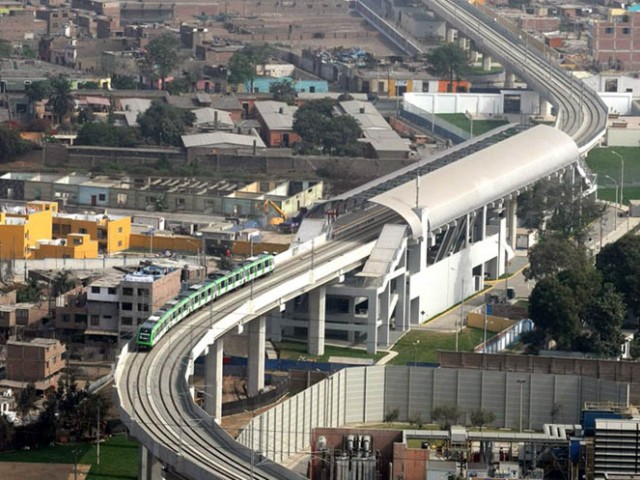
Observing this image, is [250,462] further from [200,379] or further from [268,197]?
[268,197]

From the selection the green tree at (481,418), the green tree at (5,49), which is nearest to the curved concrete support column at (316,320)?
the green tree at (481,418)

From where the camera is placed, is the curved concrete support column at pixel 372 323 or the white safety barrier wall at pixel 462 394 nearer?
the white safety barrier wall at pixel 462 394

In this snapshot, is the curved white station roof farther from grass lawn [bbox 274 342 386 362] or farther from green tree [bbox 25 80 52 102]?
green tree [bbox 25 80 52 102]

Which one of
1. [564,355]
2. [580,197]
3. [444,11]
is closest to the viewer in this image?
[564,355]

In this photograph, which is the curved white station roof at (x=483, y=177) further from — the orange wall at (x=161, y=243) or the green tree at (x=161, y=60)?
the green tree at (x=161, y=60)

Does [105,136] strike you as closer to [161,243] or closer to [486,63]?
[161,243]

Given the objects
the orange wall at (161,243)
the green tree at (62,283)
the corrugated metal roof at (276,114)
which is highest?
the green tree at (62,283)

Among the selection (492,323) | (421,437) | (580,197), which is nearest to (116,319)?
(492,323)
